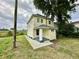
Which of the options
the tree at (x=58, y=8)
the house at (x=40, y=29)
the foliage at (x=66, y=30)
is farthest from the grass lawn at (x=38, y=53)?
the foliage at (x=66, y=30)

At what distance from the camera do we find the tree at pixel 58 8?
26.9 meters

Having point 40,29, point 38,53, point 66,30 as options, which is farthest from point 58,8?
point 38,53

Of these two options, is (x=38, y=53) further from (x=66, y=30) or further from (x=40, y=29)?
(x=66, y=30)

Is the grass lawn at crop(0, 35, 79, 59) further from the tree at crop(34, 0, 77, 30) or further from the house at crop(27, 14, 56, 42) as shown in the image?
the tree at crop(34, 0, 77, 30)

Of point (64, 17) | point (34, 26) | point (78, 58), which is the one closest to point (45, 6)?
point (64, 17)

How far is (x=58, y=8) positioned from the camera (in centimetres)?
2705

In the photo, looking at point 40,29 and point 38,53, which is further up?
point 40,29

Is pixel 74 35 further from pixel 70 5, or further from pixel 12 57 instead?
pixel 12 57

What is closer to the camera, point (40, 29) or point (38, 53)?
point (38, 53)

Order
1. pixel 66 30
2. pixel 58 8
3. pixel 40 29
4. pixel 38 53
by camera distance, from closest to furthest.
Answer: pixel 38 53 → pixel 40 29 → pixel 58 8 → pixel 66 30

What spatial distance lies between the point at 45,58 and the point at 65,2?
770 inches

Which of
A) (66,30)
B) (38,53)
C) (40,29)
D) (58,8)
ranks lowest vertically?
(38,53)

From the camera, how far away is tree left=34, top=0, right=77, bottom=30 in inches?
1060

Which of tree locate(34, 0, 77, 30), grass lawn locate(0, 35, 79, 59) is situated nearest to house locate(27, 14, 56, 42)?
tree locate(34, 0, 77, 30)
